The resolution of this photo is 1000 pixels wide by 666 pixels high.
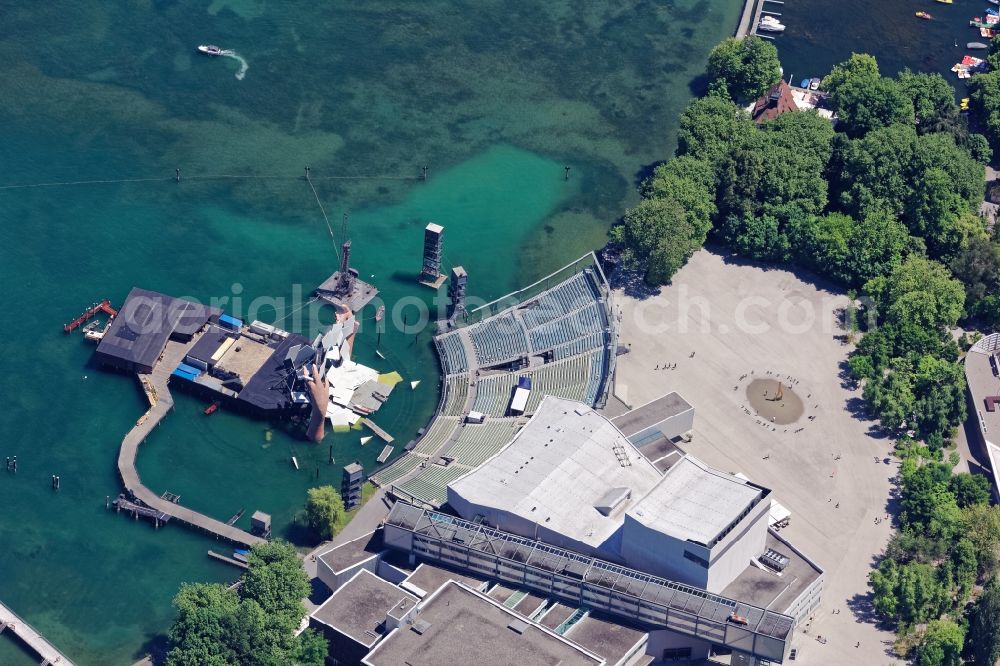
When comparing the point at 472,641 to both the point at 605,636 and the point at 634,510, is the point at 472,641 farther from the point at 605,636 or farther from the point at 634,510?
the point at 634,510

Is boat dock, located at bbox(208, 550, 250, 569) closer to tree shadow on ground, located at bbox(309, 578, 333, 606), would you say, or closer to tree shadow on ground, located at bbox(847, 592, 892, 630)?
tree shadow on ground, located at bbox(309, 578, 333, 606)

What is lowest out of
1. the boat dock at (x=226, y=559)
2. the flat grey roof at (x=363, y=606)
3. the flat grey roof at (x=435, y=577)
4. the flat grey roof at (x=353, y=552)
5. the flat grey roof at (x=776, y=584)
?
the boat dock at (x=226, y=559)

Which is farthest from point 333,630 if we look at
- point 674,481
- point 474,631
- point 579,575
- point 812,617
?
point 812,617

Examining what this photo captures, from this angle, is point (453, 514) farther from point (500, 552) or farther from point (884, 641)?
point (884, 641)

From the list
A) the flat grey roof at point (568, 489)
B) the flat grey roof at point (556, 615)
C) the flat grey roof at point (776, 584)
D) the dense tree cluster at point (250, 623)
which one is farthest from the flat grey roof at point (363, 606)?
the flat grey roof at point (776, 584)

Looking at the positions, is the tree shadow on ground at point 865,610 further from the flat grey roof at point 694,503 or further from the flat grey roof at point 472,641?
the flat grey roof at point 472,641

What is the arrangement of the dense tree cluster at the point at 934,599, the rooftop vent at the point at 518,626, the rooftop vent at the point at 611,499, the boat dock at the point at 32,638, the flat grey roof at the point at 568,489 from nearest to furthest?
the rooftop vent at the point at 518,626 → the boat dock at the point at 32,638 → the dense tree cluster at the point at 934,599 → the flat grey roof at the point at 568,489 → the rooftop vent at the point at 611,499

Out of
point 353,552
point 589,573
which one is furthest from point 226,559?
point 589,573
